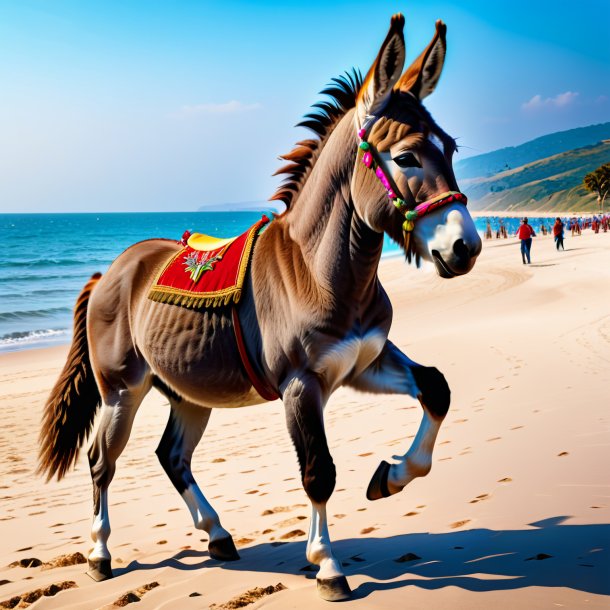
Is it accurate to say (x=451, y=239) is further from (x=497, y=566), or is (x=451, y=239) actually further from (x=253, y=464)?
(x=253, y=464)

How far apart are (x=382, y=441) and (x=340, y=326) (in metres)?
4.41

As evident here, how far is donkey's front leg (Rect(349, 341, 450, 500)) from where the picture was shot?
383 cm

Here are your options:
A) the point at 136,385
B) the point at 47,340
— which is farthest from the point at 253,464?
the point at 47,340

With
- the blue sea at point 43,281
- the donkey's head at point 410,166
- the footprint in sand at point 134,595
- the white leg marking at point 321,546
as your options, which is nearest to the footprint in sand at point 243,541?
the footprint in sand at point 134,595

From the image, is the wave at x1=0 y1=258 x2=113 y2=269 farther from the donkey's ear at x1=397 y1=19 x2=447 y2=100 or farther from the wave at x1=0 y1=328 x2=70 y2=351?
the donkey's ear at x1=397 y1=19 x2=447 y2=100

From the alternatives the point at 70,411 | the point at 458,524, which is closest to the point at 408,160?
the point at 458,524

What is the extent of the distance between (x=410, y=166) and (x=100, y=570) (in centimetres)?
307

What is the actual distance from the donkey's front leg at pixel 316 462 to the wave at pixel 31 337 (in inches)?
729

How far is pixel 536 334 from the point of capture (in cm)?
1389

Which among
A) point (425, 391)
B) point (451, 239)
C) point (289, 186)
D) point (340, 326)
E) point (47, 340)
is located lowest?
point (47, 340)

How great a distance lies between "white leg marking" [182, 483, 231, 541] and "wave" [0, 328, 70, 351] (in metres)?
17.1

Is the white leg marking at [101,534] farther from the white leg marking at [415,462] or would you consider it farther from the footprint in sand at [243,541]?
the white leg marking at [415,462]

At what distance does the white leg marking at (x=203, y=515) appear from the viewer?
4.65 m

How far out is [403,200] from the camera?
3.42m
